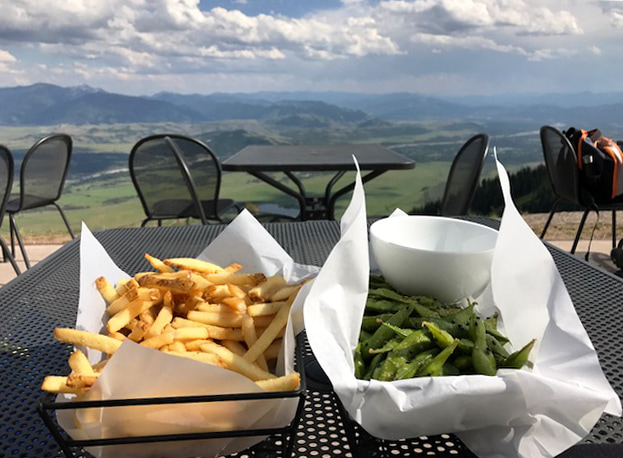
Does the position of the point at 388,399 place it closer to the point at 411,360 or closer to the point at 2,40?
the point at 411,360

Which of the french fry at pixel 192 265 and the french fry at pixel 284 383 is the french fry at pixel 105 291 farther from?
the french fry at pixel 284 383

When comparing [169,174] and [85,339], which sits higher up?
[85,339]

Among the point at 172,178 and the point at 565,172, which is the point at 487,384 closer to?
the point at 172,178

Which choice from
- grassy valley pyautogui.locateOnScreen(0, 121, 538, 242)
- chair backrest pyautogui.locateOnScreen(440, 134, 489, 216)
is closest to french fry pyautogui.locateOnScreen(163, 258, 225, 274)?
chair backrest pyautogui.locateOnScreen(440, 134, 489, 216)

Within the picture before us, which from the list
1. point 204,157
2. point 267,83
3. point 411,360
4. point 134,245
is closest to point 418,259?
point 411,360

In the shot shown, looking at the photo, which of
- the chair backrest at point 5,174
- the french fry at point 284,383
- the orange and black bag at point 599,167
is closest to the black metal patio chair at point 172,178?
the chair backrest at point 5,174

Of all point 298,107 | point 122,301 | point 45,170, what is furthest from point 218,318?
point 298,107

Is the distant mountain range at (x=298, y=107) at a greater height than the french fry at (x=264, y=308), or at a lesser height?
greater
